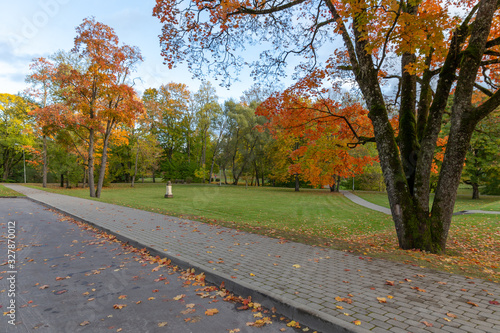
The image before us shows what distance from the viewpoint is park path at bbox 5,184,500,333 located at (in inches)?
116

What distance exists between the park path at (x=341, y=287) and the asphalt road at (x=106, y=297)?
29cm

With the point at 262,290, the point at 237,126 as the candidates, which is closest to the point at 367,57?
the point at 262,290

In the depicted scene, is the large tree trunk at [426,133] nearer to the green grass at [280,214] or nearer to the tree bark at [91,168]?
the green grass at [280,214]

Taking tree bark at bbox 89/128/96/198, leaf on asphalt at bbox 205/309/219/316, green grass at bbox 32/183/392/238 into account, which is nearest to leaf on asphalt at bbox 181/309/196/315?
leaf on asphalt at bbox 205/309/219/316

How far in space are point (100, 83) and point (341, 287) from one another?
838 inches

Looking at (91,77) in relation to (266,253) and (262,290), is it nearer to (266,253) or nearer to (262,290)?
(266,253)

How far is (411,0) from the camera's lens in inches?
209

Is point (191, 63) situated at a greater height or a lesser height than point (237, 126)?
lesser

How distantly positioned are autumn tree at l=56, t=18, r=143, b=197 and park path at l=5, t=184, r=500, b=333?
16.2 meters

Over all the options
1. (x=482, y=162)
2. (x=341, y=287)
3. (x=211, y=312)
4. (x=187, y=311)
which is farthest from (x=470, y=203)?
(x=187, y=311)

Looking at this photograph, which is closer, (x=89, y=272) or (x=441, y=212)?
(x=89, y=272)

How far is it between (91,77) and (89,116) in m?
3.01

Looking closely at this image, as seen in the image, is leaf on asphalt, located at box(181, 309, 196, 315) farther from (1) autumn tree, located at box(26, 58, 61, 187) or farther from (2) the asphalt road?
(1) autumn tree, located at box(26, 58, 61, 187)

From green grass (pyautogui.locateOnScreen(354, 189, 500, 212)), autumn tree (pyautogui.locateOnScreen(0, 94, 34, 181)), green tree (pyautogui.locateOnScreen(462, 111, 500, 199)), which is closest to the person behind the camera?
green grass (pyautogui.locateOnScreen(354, 189, 500, 212))
